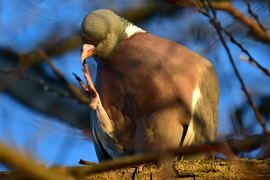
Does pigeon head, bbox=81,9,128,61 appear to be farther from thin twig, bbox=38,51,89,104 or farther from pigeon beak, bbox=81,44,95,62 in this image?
thin twig, bbox=38,51,89,104

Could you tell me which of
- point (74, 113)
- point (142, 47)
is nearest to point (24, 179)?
point (142, 47)

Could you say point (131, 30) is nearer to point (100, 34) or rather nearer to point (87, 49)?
point (100, 34)

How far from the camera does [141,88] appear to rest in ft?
9.27

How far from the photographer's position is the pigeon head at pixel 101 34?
9.06 feet

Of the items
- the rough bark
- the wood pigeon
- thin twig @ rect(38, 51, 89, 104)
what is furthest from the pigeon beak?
the rough bark

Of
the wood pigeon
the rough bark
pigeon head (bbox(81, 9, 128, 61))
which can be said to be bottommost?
the rough bark

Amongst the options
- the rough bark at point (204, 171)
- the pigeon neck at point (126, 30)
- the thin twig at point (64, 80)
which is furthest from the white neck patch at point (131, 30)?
the rough bark at point (204, 171)

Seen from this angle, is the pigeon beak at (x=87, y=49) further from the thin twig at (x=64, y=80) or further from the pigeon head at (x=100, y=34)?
the thin twig at (x=64, y=80)

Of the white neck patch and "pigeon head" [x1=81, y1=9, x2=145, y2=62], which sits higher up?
the white neck patch

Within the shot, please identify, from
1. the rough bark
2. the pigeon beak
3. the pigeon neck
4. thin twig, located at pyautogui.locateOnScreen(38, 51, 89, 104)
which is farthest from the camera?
thin twig, located at pyautogui.locateOnScreen(38, 51, 89, 104)

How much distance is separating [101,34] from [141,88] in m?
0.59

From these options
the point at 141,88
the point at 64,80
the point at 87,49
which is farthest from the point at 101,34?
the point at 64,80

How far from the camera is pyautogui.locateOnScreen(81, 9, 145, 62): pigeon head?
2.76 metres

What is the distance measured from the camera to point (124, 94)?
2.89 meters
